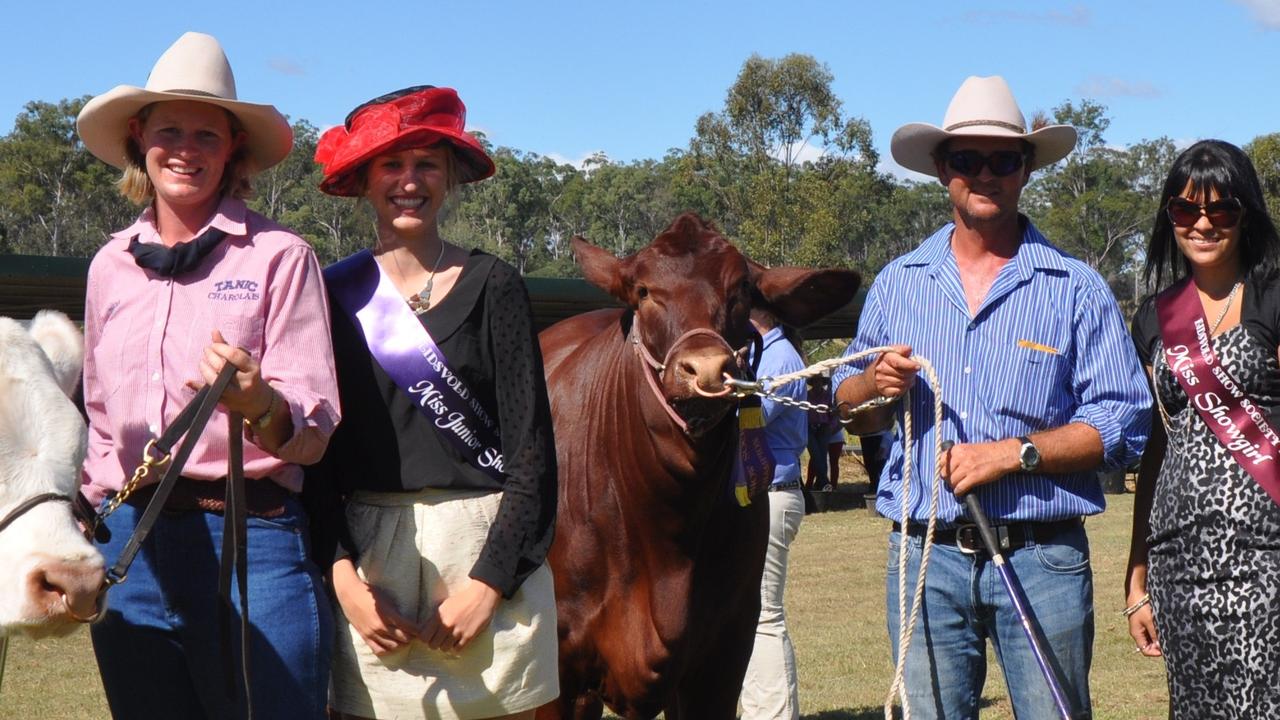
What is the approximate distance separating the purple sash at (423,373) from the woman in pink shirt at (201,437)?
179mm

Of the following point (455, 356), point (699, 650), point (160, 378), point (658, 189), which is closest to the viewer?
point (160, 378)

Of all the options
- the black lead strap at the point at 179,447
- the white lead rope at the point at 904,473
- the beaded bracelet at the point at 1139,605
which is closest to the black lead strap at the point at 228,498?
the black lead strap at the point at 179,447

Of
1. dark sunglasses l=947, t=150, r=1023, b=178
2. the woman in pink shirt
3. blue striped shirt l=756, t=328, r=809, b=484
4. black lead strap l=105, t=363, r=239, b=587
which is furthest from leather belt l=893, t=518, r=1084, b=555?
blue striped shirt l=756, t=328, r=809, b=484

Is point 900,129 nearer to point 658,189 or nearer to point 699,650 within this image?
point 699,650

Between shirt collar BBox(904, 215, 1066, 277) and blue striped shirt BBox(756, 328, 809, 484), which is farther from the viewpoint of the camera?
blue striped shirt BBox(756, 328, 809, 484)

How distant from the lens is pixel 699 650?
197 inches

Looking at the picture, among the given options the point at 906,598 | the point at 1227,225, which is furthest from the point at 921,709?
the point at 1227,225

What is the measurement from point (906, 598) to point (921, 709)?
0.33 m

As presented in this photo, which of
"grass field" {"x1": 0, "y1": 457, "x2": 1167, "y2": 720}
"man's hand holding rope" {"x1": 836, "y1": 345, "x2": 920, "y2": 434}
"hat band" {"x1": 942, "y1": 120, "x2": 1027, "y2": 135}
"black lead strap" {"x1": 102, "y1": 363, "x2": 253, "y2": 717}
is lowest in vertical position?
"grass field" {"x1": 0, "y1": 457, "x2": 1167, "y2": 720}

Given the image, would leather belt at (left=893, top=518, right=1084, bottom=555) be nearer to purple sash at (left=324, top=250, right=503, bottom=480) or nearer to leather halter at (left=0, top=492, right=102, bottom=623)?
purple sash at (left=324, top=250, right=503, bottom=480)

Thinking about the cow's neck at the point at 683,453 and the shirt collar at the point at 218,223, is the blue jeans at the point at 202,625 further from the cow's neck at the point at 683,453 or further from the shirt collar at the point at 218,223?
the cow's neck at the point at 683,453

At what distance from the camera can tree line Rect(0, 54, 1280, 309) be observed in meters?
46.5

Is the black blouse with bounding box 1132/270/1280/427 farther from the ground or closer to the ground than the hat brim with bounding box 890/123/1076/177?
closer to the ground

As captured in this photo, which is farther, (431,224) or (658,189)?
(658,189)
